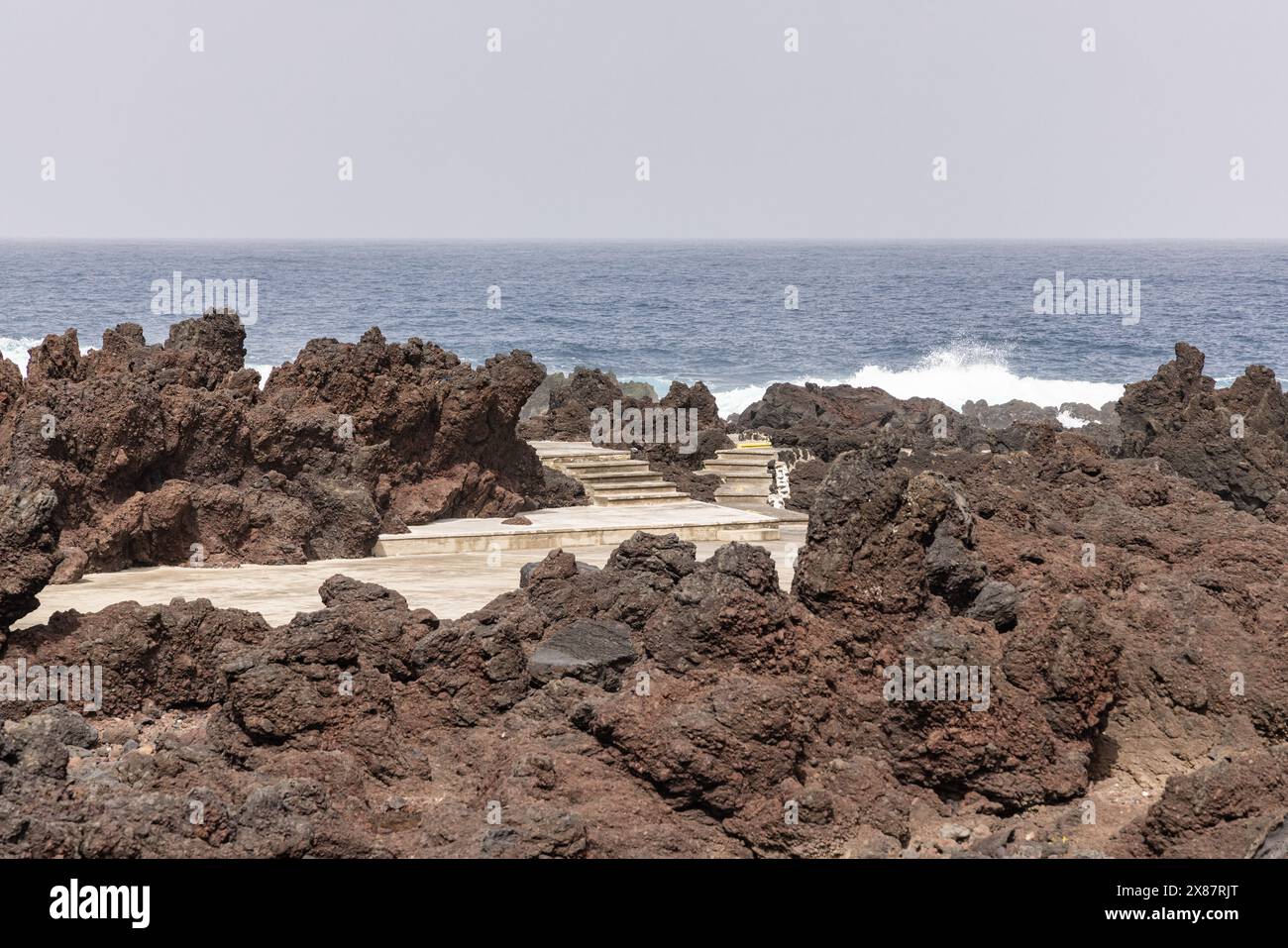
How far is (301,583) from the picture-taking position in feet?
41.8

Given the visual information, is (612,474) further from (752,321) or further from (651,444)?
(752,321)

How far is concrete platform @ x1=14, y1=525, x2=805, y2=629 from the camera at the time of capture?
459 inches

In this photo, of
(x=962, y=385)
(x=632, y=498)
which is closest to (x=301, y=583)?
(x=632, y=498)

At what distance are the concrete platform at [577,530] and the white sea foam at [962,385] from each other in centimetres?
2864

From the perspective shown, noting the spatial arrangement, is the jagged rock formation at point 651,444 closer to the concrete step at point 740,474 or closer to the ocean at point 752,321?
the concrete step at point 740,474

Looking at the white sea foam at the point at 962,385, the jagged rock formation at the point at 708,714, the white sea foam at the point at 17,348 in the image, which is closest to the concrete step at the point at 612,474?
the jagged rock formation at the point at 708,714

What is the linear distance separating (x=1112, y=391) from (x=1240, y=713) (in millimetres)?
43250

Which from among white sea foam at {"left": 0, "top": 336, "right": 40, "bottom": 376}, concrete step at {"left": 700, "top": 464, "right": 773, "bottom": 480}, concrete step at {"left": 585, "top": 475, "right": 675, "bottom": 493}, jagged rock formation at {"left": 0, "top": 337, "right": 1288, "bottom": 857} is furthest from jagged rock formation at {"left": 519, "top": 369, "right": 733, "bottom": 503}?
white sea foam at {"left": 0, "top": 336, "right": 40, "bottom": 376}

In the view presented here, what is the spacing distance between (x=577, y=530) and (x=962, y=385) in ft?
136

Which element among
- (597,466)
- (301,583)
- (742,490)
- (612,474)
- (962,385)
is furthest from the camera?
(962,385)

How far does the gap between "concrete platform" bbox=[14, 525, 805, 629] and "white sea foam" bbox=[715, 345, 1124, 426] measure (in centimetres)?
3172

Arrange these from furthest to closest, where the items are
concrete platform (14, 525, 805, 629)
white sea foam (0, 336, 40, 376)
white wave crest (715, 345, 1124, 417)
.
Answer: white sea foam (0, 336, 40, 376), white wave crest (715, 345, 1124, 417), concrete platform (14, 525, 805, 629)

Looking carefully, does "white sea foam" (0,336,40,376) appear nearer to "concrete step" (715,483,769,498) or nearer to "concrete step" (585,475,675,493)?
"concrete step" (715,483,769,498)

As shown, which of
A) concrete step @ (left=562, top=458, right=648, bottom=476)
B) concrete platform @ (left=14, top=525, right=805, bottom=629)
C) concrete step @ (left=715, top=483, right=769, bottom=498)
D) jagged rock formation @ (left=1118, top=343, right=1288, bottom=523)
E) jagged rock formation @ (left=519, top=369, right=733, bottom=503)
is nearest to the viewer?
concrete platform @ (left=14, top=525, right=805, bottom=629)
